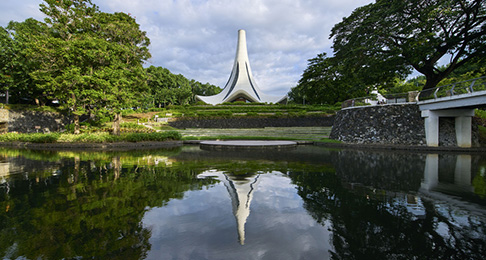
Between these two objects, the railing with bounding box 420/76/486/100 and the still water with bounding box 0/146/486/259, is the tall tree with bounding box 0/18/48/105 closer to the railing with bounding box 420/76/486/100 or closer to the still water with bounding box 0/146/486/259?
the still water with bounding box 0/146/486/259

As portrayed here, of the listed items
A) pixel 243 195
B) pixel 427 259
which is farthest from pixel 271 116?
pixel 427 259

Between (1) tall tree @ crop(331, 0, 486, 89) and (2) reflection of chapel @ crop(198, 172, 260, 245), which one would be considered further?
(1) tall tree @ crop(331, 0, 486, 89)

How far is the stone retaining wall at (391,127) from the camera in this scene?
15.1m

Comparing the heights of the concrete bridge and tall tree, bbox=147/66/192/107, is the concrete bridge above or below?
below

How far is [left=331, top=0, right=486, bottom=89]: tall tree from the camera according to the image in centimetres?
1500

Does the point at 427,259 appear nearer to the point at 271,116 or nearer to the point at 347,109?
the point at 347,109

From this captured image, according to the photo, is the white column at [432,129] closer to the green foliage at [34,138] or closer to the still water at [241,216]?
A: the still water at [241,216]

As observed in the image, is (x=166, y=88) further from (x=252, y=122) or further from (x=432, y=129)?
(x=432, y=129)

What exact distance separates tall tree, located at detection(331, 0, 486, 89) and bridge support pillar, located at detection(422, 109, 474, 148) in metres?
3.82

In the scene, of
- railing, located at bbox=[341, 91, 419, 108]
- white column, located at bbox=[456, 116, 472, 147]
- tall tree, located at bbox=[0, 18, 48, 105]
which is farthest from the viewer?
tall tree, located at bbox=[0, 18, 48, 105]

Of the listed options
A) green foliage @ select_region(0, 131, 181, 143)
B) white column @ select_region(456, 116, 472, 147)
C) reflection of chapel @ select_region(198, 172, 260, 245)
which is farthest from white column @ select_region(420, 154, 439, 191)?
green foliage @ select_region(0, 131, 181, 143)

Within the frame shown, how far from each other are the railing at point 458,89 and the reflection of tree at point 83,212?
14.3m

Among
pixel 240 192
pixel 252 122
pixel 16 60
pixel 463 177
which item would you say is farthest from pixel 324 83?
pixel 16 60

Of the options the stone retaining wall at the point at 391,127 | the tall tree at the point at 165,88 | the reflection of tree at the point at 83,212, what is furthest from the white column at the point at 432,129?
the tall tree at the point at 165,88
